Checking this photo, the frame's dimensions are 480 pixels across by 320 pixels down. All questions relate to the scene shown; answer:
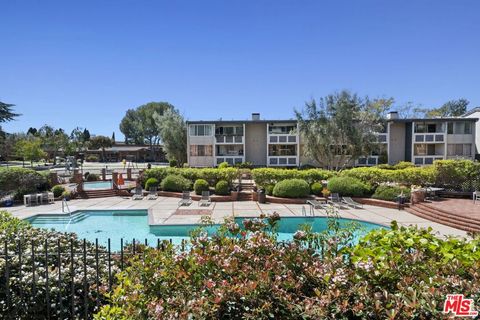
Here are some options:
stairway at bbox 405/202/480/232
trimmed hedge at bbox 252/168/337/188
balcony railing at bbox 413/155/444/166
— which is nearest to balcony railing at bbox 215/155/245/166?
trimmed hedge at bbox 252/168/337/188

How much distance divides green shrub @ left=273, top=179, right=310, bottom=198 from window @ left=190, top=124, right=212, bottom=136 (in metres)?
19.4

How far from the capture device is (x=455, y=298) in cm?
242

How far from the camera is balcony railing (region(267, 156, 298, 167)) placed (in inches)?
1469

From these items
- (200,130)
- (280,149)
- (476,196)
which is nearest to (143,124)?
(200,130)

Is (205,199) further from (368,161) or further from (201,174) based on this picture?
(368,161)

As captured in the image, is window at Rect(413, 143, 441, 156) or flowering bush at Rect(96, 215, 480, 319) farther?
window at Rect(413, 143, 441, 156)

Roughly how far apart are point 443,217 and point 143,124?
7881cm

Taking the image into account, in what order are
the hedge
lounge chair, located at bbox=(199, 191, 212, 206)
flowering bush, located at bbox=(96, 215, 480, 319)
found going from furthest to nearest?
the hedge → lounge chair, located at bbox=(199, 191, 212, 206) → flowering bush, located at bbox=(96, 215, 480, 319)

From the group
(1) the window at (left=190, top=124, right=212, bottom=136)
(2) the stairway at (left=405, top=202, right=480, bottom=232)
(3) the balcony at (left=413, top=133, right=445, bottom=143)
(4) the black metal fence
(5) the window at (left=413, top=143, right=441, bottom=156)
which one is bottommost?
(2) the stairway at (left=405, top=202, right=480, bottom=232)

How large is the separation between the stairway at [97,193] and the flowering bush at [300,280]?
2201 centimetres

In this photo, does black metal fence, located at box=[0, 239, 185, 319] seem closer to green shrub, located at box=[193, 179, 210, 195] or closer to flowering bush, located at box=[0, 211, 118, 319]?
flowering bush, located at box=[0, 211, 118, 319]

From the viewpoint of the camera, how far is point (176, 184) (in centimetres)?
2295

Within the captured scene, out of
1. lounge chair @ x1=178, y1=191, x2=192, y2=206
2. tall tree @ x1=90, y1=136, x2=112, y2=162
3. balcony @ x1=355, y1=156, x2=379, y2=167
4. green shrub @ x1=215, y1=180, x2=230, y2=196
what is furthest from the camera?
tall tree @ x1=90, y1=136, x2=112, y2=162

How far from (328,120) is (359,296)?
28094 millimetres
